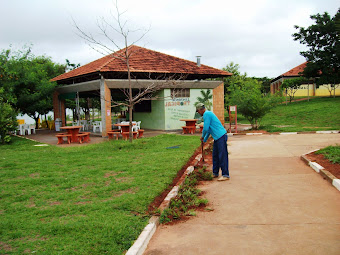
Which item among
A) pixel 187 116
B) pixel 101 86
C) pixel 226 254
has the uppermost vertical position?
pixel 101 86

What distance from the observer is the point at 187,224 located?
13.8 ft

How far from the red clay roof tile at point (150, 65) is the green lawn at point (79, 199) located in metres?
8.74

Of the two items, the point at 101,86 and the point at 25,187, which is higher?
the point at 101,86

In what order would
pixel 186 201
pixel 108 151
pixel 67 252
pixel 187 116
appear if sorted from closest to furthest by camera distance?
pixel 67 252, pixel 186 201, pixel 108 151, pixel 187 116

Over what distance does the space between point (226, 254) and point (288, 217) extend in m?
1.44

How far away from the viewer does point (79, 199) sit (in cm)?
507

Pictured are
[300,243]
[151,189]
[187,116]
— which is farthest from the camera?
[187,116]

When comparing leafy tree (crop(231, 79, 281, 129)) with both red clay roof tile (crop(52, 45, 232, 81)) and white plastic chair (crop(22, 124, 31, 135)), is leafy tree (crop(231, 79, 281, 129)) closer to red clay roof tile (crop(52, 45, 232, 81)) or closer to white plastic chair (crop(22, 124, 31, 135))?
red clay roof tile (crop(52, 45, 232, 81))

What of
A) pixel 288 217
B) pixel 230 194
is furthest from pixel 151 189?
pixel 288 217

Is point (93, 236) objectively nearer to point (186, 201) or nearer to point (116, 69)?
point (186, 201)

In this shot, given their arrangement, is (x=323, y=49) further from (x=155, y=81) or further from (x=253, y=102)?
(x=155, y=81)

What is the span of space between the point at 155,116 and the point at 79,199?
15.3 m

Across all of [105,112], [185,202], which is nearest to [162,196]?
[185,202]

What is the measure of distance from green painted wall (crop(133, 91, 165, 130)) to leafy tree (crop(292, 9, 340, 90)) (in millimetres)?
17280
